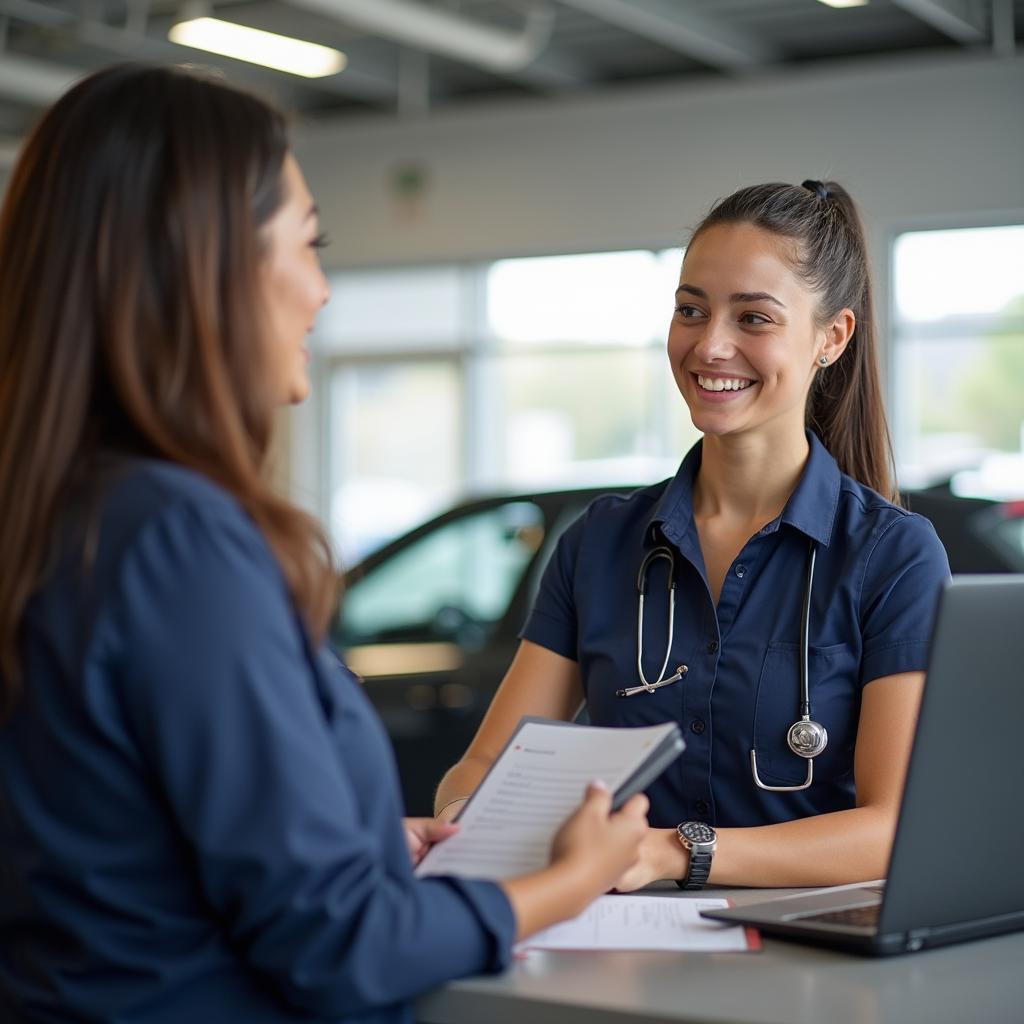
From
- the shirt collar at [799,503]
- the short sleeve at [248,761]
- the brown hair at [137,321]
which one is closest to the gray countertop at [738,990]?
the short sleeve at [248,761]

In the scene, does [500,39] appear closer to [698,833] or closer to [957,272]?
[957,272]

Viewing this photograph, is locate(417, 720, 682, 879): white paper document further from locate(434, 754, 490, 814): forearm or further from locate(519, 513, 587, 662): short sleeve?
locate(519, 513, 587, 662): short sleeve

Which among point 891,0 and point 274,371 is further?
point 891,0

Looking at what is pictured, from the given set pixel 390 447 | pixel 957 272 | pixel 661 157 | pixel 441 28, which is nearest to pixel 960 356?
pixel 957 272

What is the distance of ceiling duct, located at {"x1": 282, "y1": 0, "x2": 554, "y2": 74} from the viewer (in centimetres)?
638

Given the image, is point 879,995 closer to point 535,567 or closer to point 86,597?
point 86,597

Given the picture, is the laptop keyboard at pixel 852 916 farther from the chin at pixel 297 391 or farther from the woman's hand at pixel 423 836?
the chin at pixel 297 391

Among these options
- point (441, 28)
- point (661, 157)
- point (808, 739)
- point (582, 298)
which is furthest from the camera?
point (582, 298)

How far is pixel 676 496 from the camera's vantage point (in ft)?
7.49

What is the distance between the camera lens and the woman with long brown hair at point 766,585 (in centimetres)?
202

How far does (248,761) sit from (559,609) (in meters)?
1.14

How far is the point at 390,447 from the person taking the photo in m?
Result: 10.1

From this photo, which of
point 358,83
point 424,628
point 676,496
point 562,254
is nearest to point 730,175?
point 562,254

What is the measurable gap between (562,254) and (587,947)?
7.84 metres
